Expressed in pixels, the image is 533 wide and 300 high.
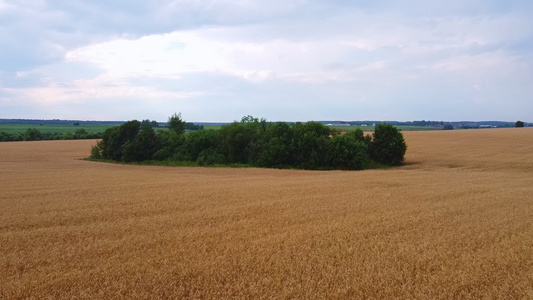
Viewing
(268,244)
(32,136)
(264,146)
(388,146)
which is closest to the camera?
(268,244)

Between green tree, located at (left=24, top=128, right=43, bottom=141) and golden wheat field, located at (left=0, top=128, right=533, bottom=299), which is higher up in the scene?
green tree, located at (left=24, top=128, right=43, bottom=141)

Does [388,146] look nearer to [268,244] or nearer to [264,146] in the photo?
[264,146]

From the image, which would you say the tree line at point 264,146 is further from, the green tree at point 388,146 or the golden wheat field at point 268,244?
the golden wheat field at point 268,244

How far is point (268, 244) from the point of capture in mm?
9664

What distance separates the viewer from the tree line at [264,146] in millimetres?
34656

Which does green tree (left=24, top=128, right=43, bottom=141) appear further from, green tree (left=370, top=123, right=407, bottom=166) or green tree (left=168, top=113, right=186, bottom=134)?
green tree (left=370, top=123, right=407, bottom=166)

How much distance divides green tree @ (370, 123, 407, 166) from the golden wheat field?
59.3ft

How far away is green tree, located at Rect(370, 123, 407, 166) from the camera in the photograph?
36812 millimetres

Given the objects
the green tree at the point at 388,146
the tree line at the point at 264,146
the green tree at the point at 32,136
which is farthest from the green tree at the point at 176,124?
the green tree at the point at 32,136

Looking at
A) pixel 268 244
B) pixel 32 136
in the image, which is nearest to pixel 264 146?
pixel 268 244

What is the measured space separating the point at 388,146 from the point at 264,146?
463 inches

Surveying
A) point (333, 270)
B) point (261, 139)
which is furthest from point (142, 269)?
point (261, 139)

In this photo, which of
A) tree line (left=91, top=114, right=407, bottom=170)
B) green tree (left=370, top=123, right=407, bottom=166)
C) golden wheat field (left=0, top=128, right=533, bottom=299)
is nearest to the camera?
golden wheat field (left=0, top=128, right=533, bottom=299)

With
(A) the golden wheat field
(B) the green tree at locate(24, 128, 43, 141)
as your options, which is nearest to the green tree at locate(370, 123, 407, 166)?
(A) the golden wheat field
